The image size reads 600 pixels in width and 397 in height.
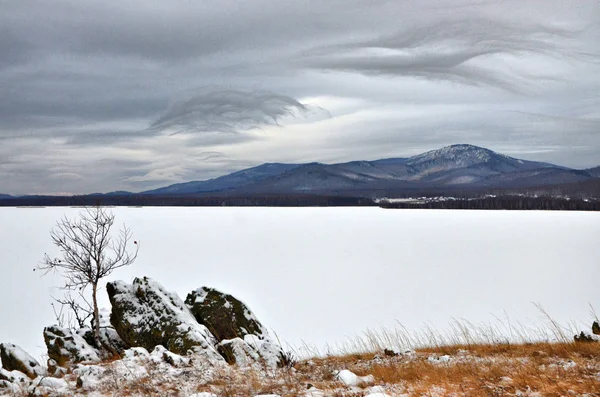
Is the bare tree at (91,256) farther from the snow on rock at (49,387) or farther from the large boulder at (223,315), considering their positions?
the snow on rock at (49,387)

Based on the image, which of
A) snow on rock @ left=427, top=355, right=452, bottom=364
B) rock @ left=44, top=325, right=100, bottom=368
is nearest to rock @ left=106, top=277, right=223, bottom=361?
rock @ left=44, top=325, right=100, bottom=368

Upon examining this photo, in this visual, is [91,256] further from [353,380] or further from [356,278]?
[356,278]

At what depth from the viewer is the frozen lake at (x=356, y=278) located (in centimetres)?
2895

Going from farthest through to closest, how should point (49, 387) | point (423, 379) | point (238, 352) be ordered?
point (238, 352) → point (49, 387) → point (423, 379)

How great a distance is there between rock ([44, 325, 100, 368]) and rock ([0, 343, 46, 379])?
2.01ft

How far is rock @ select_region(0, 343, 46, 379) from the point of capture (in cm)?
1075

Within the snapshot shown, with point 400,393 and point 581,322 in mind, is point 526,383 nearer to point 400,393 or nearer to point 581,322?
point 400,393

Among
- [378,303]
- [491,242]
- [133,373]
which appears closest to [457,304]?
[378,303]

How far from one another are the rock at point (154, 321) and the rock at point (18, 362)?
2319 mm

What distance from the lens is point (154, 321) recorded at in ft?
41.1

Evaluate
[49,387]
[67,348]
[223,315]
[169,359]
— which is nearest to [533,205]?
[223,315]

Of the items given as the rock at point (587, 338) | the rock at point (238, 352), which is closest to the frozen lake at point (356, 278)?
the rock at point (238, 352)

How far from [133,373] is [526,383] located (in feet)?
23.0

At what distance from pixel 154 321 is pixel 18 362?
3.18 m
